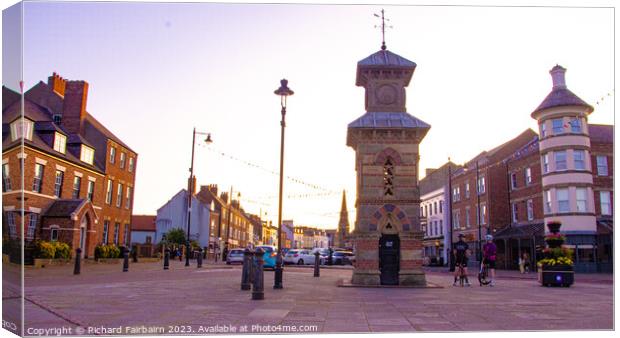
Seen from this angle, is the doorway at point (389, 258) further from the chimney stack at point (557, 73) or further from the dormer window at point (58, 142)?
the dormer window at point (58, 142)

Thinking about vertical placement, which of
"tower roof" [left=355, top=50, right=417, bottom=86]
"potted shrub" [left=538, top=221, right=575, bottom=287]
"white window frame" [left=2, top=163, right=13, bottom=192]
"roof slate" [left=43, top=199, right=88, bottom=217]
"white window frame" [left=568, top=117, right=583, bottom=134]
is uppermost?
"white window frame" [left=568, top=117, right=583, bottom=134]

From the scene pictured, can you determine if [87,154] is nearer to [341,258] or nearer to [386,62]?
[386,62]

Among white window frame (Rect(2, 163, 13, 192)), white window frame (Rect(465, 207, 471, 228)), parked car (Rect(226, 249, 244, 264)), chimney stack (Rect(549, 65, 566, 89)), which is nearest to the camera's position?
white window frame (Rect(2, 163, 13, 192))

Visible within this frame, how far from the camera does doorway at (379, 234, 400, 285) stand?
1628 centimetres

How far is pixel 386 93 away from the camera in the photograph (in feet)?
56.4

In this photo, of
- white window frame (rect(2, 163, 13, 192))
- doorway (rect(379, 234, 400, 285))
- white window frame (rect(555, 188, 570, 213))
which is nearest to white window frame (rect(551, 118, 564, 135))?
white window frame (rect(555, 188, 570, 213))

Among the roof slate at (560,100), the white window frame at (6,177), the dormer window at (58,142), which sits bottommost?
the white window frame at (6,177)

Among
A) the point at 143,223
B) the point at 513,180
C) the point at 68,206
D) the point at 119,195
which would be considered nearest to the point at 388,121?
the point at 68,206

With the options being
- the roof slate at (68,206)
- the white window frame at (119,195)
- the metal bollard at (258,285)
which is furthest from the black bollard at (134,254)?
the metal bollard at (258,285)

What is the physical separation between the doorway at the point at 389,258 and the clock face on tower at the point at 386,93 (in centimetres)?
475

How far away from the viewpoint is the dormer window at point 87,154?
2625 cm

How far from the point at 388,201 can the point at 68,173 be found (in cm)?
1561

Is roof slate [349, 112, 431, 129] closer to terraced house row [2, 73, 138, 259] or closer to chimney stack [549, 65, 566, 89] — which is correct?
chimney stack [549, 65, 566, 89]

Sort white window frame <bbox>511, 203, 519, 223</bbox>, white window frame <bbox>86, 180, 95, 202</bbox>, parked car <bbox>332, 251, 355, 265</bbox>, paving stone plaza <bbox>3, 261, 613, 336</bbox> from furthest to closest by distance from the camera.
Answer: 1. parked car <bbox>332, 251, 355, 265</bbox>
2. white window frame <bbox>511, 203, 519, 223</bbox>
3. white window frame <bbox>86, 180, 95, 202</bbox>
4. paving stone plaza <bbox>3, 261, 613, 336</bbox>
